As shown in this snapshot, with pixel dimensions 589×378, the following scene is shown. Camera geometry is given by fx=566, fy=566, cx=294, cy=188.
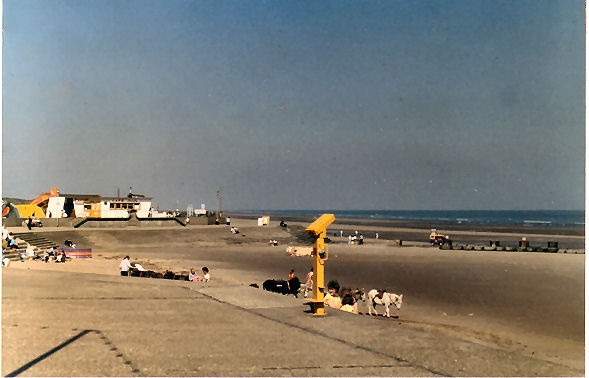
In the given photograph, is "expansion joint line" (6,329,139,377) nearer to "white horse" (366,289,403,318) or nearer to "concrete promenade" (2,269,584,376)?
"concrete promenade" (2,269,584,376)

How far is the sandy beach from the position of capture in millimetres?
16469

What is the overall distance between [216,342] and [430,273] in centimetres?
2417

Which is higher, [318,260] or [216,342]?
[318,260]

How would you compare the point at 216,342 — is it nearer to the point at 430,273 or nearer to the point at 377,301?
the point at 377,301

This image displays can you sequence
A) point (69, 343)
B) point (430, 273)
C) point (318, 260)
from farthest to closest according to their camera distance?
point (430, 273) < point (318, 260) < point (69, 343)

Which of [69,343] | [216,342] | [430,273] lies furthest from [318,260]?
[430,273]

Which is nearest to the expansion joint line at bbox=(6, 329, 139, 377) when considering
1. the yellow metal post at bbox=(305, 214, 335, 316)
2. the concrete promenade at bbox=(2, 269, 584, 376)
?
the concrete promenade at bbox=(2, 269, 584, 376)

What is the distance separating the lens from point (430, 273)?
3269cm

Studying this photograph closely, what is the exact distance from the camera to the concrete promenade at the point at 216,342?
8680 mm

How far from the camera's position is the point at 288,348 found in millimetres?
10000

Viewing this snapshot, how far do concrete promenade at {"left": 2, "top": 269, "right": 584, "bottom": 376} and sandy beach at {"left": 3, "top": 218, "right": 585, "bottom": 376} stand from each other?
2.70ft

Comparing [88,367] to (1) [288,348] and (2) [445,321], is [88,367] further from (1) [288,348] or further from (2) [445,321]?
(2) [445,321]

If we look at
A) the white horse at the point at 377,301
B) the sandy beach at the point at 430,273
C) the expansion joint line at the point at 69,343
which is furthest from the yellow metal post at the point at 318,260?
the white horse at the point at 377,301

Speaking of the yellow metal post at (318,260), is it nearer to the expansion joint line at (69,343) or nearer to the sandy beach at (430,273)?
the sandy beach at (430,273)
